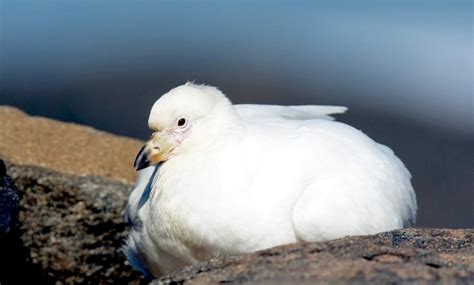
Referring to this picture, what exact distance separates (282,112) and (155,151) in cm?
150

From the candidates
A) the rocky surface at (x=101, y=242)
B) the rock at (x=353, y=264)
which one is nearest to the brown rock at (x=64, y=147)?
the rocky surface at (x=101, y=242)

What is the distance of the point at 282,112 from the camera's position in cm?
803

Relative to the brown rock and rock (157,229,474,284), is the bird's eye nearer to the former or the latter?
rock (157,229,474,284)

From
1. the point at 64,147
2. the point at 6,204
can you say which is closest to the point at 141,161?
the point at 6,204

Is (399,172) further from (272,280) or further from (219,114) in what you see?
(272,280)

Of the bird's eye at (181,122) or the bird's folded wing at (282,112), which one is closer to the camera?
the bird's eye at (181,122)

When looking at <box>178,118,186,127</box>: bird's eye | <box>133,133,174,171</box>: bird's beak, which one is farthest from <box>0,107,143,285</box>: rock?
<box>178,118,186,127</box>: bird's eye

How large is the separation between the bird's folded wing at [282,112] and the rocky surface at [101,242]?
4.87 feet

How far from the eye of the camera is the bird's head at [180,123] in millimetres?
6824

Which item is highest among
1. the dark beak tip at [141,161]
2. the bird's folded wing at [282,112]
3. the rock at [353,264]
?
the bird's folded wing at [282,112]

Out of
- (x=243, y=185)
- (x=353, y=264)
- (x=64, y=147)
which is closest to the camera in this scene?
(x=353, y=264)

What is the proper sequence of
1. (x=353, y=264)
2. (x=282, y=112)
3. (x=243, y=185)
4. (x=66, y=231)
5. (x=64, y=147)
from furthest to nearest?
1. (x=64, y=147)
2. (x=66, y=231)
3. (x=282, y=112)
4. (x=243, y=185)
5. (x=353, y=264)

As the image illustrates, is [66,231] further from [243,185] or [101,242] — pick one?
[243,185]

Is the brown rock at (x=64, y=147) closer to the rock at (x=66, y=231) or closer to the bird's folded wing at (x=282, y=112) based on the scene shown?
the rock at (x=66, y=231)
